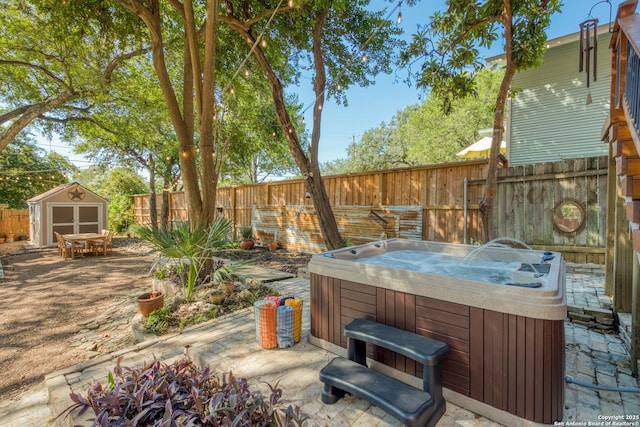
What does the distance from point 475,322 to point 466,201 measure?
388 cm

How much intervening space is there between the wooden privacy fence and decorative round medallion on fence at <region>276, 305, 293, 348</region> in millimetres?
3890

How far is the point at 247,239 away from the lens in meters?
9.34

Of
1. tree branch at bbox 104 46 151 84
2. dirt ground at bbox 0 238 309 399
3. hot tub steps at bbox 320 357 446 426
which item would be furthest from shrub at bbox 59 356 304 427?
tree branch at bbox 104 46 151 84

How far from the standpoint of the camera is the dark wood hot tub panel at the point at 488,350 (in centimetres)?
170

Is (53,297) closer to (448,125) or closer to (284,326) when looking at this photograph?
(284,326)

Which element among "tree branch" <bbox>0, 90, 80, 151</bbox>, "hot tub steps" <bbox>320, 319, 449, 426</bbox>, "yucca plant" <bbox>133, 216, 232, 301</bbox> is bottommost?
"hot tub steps" <bbox>320, 319, 449, 426</bbox>

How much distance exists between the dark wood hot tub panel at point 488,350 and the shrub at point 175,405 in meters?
1.00

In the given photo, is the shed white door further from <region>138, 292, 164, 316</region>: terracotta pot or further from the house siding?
the house siding

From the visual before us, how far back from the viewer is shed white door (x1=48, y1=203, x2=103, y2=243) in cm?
1152

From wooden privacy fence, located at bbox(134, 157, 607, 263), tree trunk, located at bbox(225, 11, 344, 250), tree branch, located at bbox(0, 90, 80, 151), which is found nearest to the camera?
wooden privacy fence, located at bbox(134, 157, 607, 263)

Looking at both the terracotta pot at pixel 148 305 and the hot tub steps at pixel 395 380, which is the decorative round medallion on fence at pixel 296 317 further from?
the terracotta pot at pixel 148 305

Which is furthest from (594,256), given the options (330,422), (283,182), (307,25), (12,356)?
(12,356)

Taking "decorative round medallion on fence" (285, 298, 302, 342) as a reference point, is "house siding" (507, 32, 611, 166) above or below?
above

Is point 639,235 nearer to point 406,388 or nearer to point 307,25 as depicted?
point 406,388
